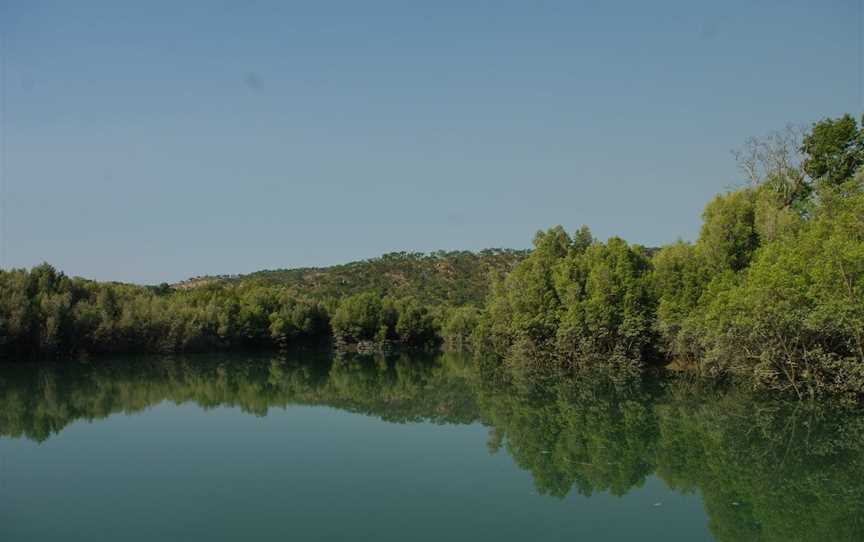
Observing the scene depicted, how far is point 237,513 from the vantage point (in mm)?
14133

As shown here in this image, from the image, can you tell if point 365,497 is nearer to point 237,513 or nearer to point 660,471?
point 237,513

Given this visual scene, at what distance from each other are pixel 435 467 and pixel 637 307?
26790 mm

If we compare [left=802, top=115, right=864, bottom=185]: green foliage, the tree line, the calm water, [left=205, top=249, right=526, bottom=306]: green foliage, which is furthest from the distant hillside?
the calm water

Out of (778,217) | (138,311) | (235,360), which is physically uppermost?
(778,217)

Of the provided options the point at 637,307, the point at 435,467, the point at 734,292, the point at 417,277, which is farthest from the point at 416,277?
the point at 435,467

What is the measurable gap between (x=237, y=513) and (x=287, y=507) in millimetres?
1012

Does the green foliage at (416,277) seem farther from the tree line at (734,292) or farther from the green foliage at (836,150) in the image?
the green foliage at (836,150)

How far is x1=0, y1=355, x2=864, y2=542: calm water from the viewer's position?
43.3 feet

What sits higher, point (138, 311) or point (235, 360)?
point (138, 311)

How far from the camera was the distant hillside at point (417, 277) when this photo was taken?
11181 cm

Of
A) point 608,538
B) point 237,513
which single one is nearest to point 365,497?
point 237,513

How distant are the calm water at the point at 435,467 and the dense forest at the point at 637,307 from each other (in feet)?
10.0

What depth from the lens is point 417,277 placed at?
121 metres

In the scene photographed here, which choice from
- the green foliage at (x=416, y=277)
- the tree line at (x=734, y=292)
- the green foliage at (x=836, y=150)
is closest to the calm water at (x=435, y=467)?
the tree line at (x=734, y=292)
